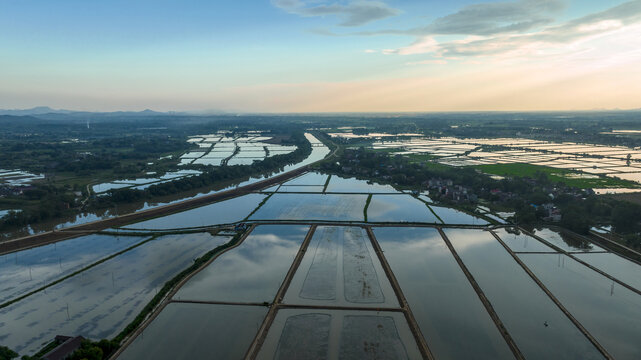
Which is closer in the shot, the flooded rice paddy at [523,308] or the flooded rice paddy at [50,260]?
the flooded rice paddy at [523,308]

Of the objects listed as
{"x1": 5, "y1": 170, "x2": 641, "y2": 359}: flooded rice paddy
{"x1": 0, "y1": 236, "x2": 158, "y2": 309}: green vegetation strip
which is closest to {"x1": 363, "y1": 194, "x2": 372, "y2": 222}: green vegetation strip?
{"x1": 5, "y1": 170, "x2": 641, "y2": 359}: flooded rice paddy

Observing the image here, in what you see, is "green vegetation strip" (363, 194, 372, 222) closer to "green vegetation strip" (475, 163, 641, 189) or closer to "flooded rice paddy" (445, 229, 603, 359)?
"flooded rice paddy" (445, 229, 603, 359)

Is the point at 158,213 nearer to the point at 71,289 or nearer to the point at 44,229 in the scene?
the point at 44,229

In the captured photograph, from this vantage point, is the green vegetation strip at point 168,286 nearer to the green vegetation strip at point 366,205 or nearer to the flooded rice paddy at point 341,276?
the flooded rice paddy at point 341,276

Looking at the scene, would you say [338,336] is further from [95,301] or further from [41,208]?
[41,208]

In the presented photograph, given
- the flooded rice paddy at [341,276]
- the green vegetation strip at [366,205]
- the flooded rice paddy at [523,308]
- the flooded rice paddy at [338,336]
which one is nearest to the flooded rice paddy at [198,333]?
the flooded rice paddy at [338,336]

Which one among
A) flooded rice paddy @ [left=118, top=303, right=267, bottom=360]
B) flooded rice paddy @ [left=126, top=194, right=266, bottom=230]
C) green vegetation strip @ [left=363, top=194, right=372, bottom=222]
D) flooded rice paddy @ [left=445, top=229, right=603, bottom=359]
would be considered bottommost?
flooded rice paddy @ [left=118, top=303, right=267, bottom=360]

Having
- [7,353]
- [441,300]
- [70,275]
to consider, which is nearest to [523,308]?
[441,300]
